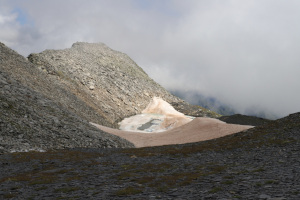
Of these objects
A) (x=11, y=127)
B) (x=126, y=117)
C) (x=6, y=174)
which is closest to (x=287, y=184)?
(x=6, y=174)

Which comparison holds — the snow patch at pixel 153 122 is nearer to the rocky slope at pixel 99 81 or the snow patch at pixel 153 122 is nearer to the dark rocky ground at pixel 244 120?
the rocky slope at pixel 99 81

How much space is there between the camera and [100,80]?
117 metres

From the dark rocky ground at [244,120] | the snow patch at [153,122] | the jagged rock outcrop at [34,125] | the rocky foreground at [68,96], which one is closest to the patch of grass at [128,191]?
the jagged rock outcrop at [34,125]

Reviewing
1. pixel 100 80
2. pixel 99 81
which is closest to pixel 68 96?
pixel 99 81

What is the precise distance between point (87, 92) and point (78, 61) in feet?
84.4

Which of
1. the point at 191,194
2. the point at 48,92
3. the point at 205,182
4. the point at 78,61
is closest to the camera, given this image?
the point at 191,194

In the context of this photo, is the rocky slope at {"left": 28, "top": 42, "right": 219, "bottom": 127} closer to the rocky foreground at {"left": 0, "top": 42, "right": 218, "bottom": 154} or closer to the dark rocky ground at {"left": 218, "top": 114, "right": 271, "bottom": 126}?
the rocky foreground at {"left": 0, "top": 42, "right": 218, "bottom": 154}

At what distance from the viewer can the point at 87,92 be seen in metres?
102

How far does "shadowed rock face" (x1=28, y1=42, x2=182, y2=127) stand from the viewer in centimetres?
9869

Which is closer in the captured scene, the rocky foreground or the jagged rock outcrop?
the jagged rock outcrop

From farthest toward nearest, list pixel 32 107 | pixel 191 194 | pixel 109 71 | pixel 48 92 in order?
pixel 109 71, pixel 48 92, pixel 32 107, pixel 191 194

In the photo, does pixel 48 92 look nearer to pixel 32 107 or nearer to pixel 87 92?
pixel 32 107

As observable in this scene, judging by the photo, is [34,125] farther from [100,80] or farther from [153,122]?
[100,80]

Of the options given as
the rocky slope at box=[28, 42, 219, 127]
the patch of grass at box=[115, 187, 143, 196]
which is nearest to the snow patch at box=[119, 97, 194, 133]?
the rocky slope at box=[28, 42, 219, 127]
